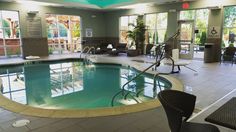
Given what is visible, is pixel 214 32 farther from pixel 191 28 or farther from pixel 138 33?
pixel 138 33

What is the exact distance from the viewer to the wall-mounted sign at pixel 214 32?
9.04 metres

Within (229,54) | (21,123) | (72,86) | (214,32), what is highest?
(214,32)

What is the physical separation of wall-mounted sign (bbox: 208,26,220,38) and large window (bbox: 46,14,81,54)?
27.8 ft

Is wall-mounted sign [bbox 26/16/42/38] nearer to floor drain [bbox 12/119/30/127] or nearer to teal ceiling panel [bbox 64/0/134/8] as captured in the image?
teal ceiling panel [bbox 64/0/134/8]

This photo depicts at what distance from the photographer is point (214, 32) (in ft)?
30.0

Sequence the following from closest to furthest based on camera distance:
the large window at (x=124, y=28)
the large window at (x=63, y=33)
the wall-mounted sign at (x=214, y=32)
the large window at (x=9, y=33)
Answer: the wall-mounted sign at (x=214, y=32), the large window at (x=9, y=33), the large window at (x=63, y=33), the large window at (x=124, y=28)

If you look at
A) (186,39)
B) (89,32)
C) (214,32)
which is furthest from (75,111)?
(89,32)

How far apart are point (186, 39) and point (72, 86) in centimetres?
692

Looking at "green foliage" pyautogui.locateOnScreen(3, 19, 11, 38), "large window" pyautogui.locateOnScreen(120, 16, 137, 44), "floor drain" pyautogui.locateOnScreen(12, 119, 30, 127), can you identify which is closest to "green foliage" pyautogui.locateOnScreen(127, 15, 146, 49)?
"large window" pyautogui.locateOnScreen(120, 16, 137, 44)

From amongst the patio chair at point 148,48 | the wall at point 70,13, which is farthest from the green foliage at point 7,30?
the patio chair at point 148,48

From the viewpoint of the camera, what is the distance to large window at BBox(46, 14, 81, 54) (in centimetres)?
1273

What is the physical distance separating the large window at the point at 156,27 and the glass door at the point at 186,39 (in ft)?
3.56

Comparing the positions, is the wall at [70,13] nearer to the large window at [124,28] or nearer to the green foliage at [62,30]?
the green foliage at [62,30]

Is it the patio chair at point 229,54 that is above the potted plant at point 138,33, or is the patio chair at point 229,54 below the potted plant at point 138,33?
below
